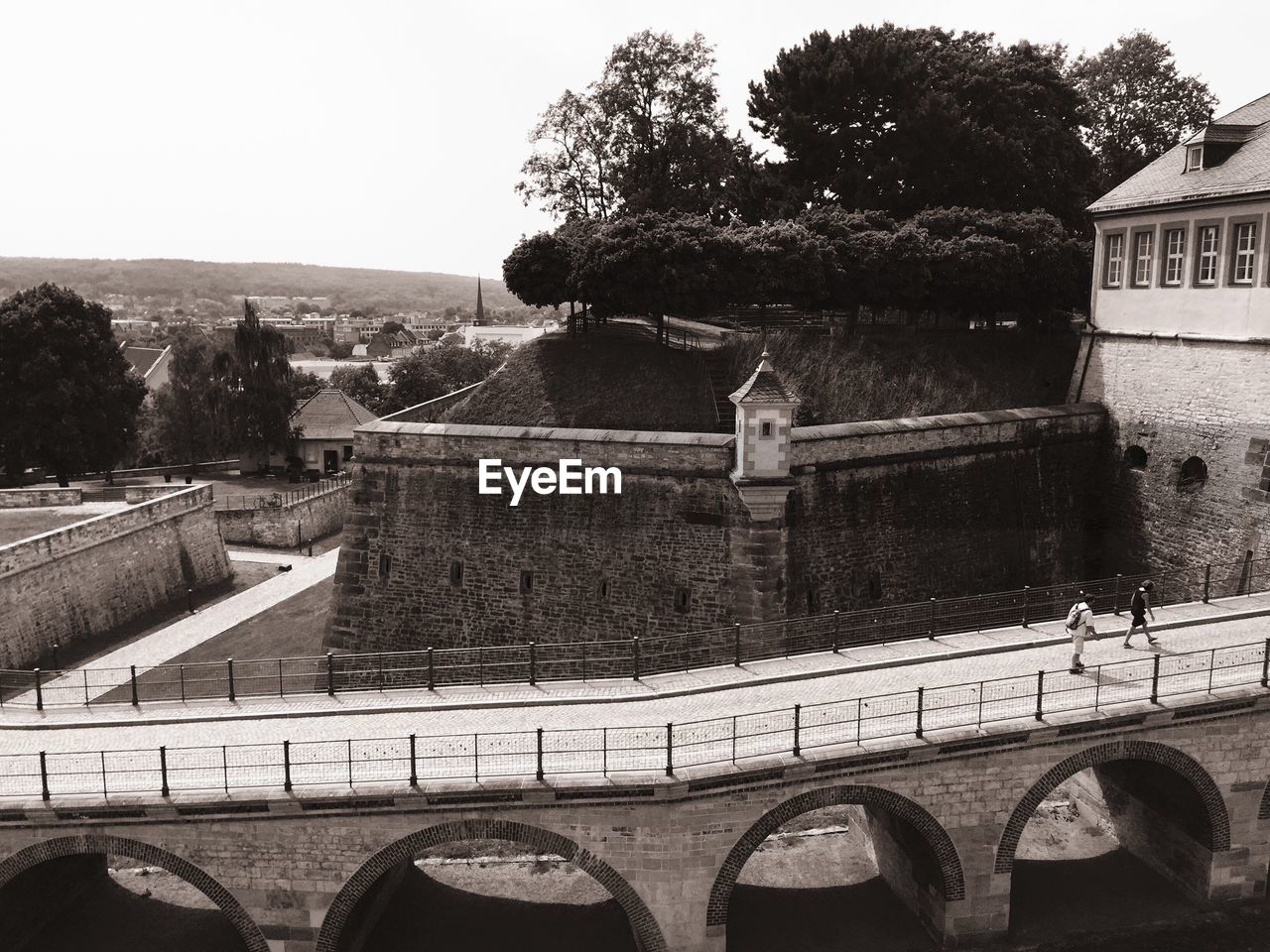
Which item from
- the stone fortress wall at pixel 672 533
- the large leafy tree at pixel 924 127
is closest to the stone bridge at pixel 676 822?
the stone fortress wall at pixel 672 533

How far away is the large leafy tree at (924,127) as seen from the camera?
1382 inches

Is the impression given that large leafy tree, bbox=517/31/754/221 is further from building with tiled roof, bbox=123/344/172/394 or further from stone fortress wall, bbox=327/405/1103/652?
building with tiled roof, bbox=123/344/172/394

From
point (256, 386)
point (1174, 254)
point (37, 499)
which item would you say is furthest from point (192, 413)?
point (1174, 254)

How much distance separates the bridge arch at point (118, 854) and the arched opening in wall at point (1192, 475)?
21163 mm

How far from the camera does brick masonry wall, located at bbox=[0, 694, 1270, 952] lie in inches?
590

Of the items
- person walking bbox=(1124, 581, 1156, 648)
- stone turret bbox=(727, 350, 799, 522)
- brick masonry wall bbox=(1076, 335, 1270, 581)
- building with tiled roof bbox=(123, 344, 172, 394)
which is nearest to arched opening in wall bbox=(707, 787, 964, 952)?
person walking bbox=(1124, 581, 1156, 648)

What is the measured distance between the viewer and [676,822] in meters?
15.3

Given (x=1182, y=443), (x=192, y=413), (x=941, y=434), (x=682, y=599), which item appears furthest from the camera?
(x=192, y=413)

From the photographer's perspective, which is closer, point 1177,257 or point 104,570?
point 1177,257

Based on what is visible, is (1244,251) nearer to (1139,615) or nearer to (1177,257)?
(1177,257)

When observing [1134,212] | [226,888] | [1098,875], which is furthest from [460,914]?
[1134,212]

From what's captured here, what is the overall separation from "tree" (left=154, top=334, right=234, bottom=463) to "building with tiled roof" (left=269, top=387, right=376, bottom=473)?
320 centimetres

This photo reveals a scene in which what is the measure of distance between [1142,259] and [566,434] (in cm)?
1483

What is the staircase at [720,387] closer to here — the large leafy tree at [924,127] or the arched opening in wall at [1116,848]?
the large leafy tree at [924,127]
